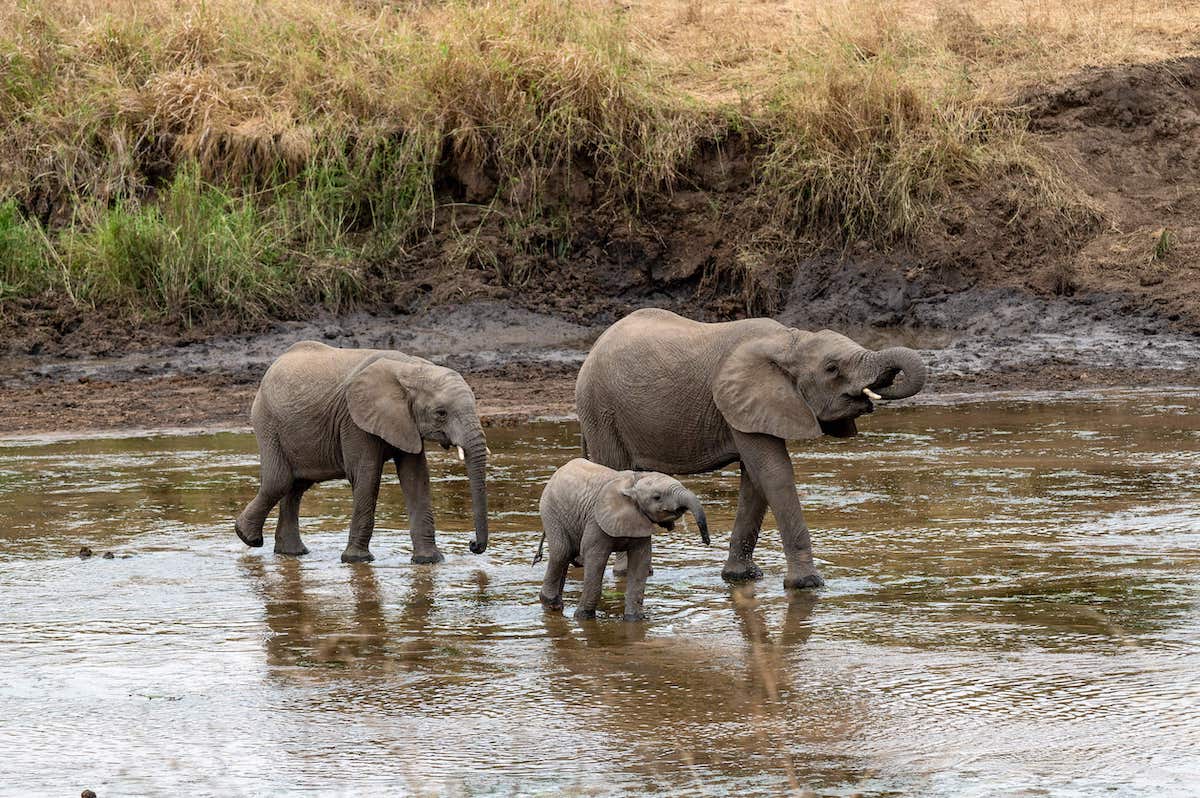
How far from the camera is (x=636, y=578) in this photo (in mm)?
8461

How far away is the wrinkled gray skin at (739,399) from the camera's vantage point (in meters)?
9.10

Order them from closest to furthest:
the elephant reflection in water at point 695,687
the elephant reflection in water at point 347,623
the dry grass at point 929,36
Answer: the elephant reflection in water at point 695,687
the elephant reflection in water at point 347,623
the dry grass at point 929,36

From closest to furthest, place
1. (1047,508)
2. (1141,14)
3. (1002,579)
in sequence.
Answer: (1002,579), (1047,508), (1141,14)

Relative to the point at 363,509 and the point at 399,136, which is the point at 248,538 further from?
the point at 399,136

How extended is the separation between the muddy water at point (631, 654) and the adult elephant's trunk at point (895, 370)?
95 cm

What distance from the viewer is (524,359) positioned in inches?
729

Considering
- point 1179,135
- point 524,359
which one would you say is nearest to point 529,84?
point 524,359

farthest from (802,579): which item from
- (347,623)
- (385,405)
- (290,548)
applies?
(290,548)

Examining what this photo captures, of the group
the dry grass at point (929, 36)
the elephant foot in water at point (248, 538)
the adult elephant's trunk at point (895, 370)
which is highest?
the dry grass at point (929, 36)

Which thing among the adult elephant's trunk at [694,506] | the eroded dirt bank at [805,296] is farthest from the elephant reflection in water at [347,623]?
the eroded dirt bank at [805,296]

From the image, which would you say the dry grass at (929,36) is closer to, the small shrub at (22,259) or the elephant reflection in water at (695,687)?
the small shrub at (22,259)

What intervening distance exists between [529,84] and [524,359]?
3.59 meters

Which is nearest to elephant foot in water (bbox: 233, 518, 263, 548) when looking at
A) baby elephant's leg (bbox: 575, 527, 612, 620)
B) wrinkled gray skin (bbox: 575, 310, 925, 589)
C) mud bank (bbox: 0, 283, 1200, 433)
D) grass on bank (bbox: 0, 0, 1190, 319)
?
wrinkled gray skin (bbox: 575, 310, 925, 589)

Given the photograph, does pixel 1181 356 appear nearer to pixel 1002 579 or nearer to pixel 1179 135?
pixel 1179 135
